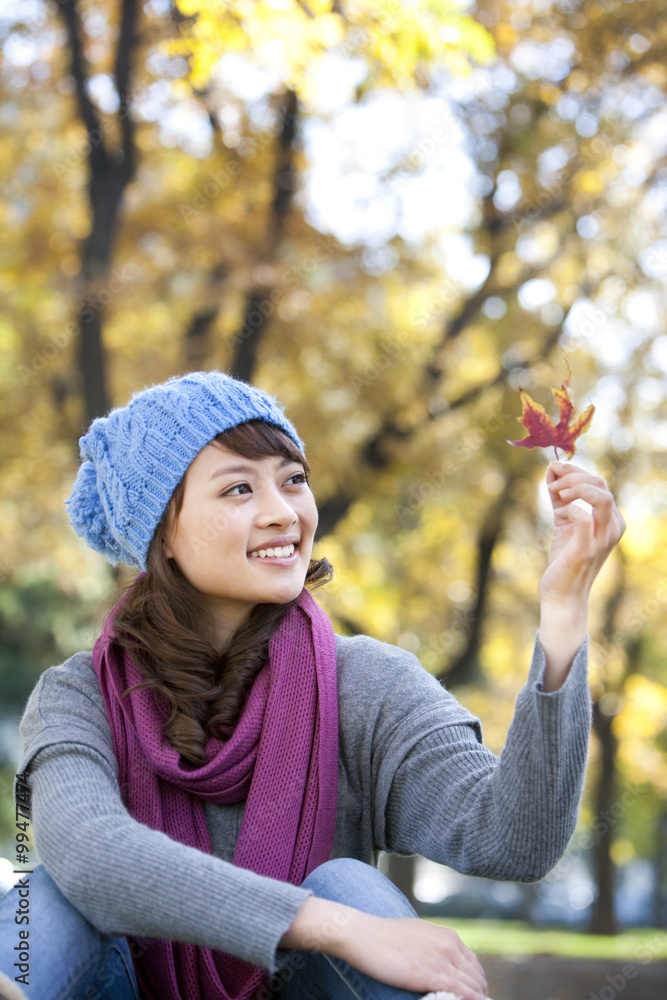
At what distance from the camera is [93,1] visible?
6902mm

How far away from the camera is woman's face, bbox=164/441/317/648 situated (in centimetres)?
230

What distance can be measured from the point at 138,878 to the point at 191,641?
2.23 feet

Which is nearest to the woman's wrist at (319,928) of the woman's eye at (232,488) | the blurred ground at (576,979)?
the woman's eye at (232,488)

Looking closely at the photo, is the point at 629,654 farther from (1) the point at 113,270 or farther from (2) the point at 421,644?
(1) the point at 113,270

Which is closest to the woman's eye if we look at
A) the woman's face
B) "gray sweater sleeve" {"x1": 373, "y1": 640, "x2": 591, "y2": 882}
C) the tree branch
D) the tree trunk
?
the woman's face

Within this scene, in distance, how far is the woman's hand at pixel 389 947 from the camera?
174 centimetres

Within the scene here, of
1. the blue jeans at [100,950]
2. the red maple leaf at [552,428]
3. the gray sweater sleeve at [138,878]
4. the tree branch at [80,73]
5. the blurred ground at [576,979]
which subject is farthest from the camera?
the blurred ground at [576,979]

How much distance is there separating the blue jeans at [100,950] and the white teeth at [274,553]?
710 mm

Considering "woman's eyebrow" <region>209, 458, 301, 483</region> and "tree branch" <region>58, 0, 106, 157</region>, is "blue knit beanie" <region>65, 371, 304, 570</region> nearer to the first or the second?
"woman's eyebrow" <region>209, 458, 301, 483</region>

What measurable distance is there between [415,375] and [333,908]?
6474 millimetres

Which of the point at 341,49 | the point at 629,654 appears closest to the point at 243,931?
the point at 341,49

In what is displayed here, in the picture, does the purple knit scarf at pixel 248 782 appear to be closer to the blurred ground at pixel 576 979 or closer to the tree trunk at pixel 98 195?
the tree trunk at pixel 98 195

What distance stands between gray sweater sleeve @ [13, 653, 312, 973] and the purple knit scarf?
181mm

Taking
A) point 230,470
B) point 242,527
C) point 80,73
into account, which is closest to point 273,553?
point 242,527
